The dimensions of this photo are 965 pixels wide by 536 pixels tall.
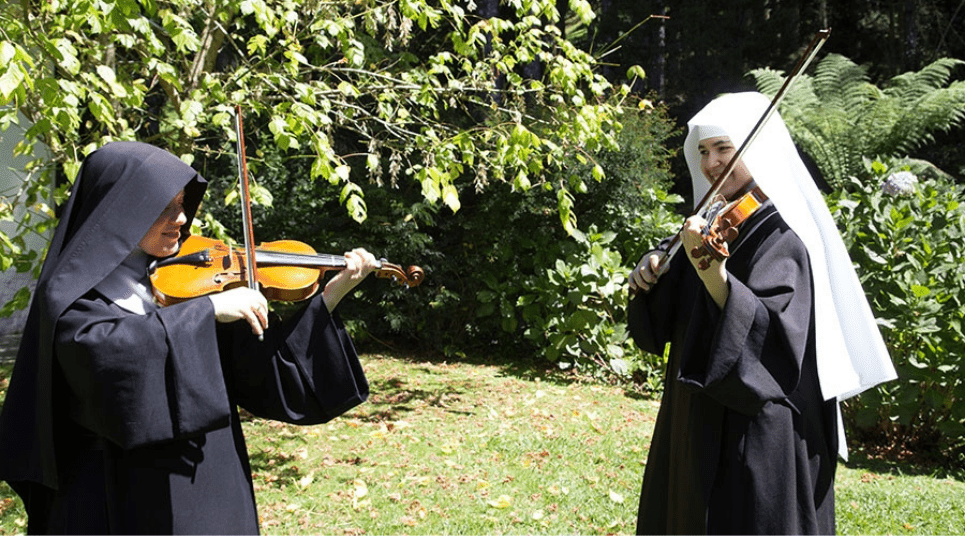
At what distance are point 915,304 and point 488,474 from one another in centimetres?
292

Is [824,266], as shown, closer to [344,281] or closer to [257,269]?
[344,281]

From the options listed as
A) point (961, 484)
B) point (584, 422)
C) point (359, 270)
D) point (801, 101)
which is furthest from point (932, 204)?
point (801, 101)

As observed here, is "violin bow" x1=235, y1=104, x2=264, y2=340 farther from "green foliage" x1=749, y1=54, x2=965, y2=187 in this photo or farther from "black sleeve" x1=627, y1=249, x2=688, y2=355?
"green foliage" x1=749, y1=54, x2=965, y2=187

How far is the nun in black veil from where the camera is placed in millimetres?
1785

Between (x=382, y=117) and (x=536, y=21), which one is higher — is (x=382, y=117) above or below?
below

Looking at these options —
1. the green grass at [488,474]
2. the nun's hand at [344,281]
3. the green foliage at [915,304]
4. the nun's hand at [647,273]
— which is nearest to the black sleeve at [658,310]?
the nun's hand at [647,273]

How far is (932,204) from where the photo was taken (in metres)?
5.25

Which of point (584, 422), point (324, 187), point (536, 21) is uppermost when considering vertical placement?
point (536, 21)

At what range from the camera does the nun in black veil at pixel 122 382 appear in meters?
1.79

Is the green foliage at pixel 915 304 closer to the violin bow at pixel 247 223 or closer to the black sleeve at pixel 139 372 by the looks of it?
the violin bow at pixel 247 223

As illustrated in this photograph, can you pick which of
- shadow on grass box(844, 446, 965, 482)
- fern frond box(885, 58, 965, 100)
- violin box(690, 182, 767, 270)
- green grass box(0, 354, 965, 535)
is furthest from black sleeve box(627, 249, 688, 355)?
fern frond box(885, 58, 965, 100)

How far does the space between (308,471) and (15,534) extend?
1.62 m

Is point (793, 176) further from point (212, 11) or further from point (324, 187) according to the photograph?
point (324, 187)

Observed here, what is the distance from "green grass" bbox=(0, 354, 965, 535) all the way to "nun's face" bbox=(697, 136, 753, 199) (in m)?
2.29
